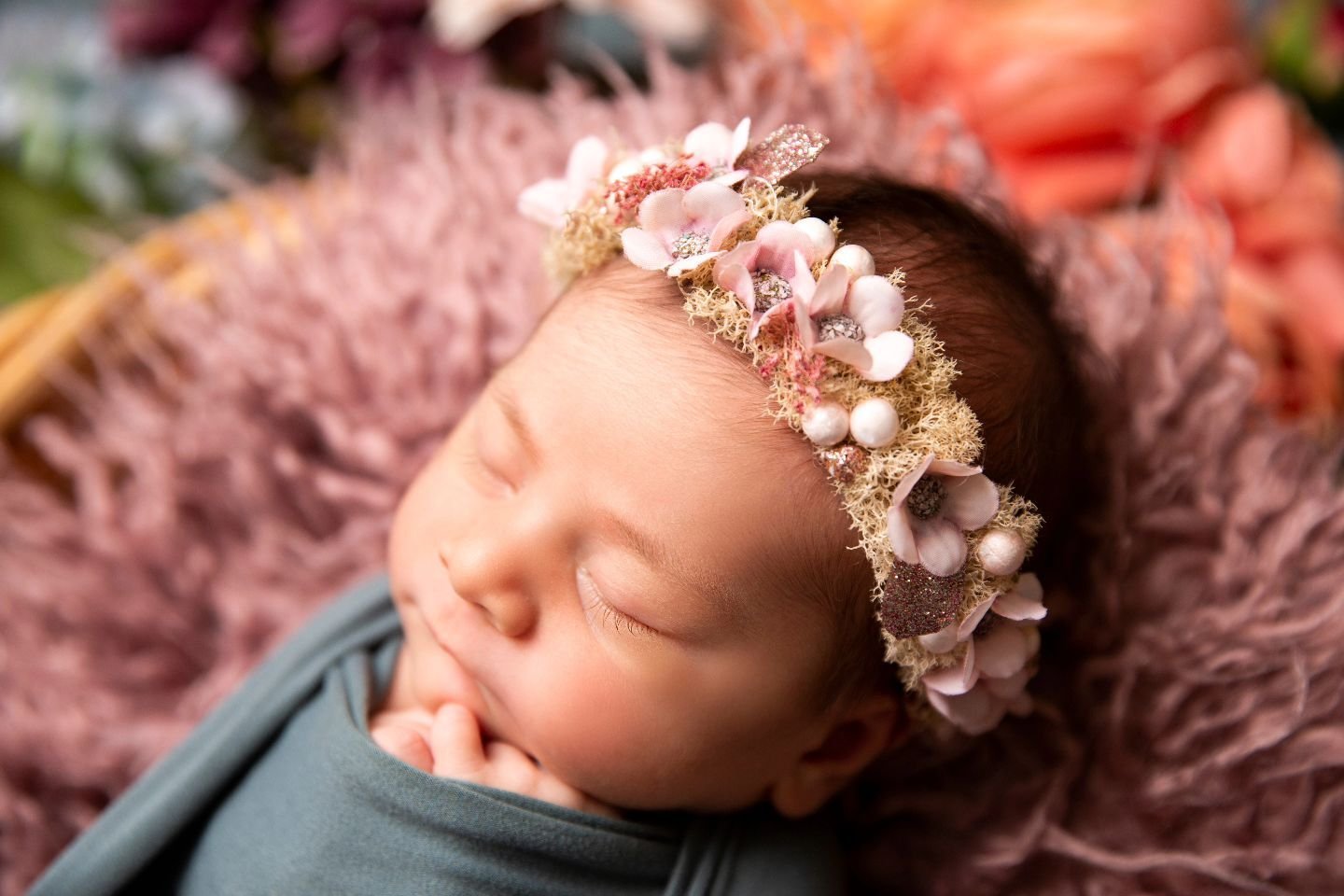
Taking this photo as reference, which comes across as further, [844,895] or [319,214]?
[319,214]

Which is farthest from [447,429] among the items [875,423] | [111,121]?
[111,121]

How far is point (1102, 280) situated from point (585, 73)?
3.11 feet

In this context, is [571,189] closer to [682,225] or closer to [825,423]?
[682,225]

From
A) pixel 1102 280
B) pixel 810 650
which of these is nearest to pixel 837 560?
pixel 810 650

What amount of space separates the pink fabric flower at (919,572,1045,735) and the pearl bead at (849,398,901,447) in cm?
13

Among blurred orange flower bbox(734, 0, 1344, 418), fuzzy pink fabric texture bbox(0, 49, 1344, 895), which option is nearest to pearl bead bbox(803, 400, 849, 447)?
fuzzy pink fabric texture bbox(0, 49, 1344, 895)

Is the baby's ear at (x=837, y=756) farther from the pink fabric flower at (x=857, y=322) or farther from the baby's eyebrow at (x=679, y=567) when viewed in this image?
the pink fabric flower at (x=857, y=322)

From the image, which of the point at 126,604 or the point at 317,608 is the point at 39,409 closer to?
the point at 126,604

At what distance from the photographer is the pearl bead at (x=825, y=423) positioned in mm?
665

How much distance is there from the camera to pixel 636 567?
70 cm

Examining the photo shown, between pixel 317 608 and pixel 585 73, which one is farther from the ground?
pixel 585 73

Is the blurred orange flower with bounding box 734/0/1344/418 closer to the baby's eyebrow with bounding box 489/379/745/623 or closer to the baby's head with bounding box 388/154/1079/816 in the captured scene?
the baby's head with bounding box 388/154/1079/816

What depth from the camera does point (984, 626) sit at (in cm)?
74

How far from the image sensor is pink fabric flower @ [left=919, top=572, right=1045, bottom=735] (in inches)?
28.5
